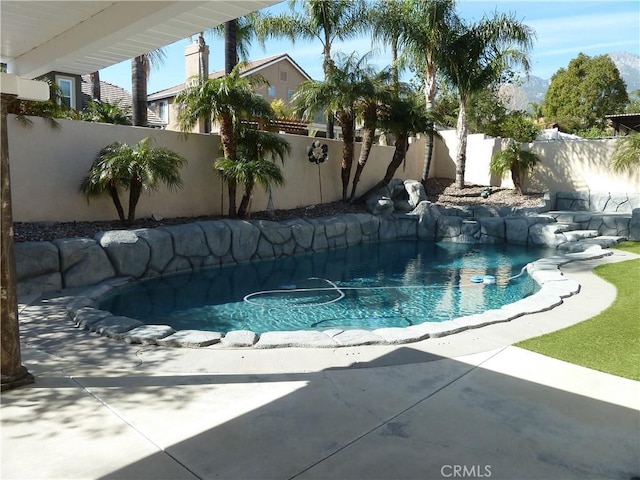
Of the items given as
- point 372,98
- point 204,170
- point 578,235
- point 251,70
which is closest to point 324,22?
point 372,98

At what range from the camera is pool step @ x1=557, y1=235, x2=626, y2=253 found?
1083 centimetres

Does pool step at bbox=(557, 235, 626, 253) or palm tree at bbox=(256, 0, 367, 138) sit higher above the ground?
palm tree at bbox=(256, 0, 367, 138)

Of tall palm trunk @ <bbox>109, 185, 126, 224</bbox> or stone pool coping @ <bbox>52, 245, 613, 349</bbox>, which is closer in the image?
stone pool coping @ <bbox>52, 245, 613, 349</bbox>

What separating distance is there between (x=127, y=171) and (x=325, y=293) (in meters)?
Answer: 4.15

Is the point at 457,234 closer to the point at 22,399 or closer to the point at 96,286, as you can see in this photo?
the point at 96,286

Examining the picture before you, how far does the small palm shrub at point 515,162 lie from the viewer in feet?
52.2

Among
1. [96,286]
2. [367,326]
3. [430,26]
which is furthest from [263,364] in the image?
[430,26]

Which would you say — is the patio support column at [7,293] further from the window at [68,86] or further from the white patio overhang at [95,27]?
the window at [68,86]

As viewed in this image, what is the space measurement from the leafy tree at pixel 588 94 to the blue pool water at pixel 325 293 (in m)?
27.2

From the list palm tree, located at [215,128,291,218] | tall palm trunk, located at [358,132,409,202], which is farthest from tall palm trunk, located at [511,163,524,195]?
palm tree, located at [215,128,291,218]

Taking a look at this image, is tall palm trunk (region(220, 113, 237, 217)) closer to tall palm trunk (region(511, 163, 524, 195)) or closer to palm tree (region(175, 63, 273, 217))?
palm tree (region(175, 63, 273, 217))

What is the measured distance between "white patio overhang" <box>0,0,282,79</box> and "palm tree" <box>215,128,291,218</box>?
544 cm

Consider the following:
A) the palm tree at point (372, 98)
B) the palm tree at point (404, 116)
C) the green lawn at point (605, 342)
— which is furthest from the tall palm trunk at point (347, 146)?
the green lawn at point (605, 342)

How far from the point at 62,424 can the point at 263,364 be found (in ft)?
5.37
